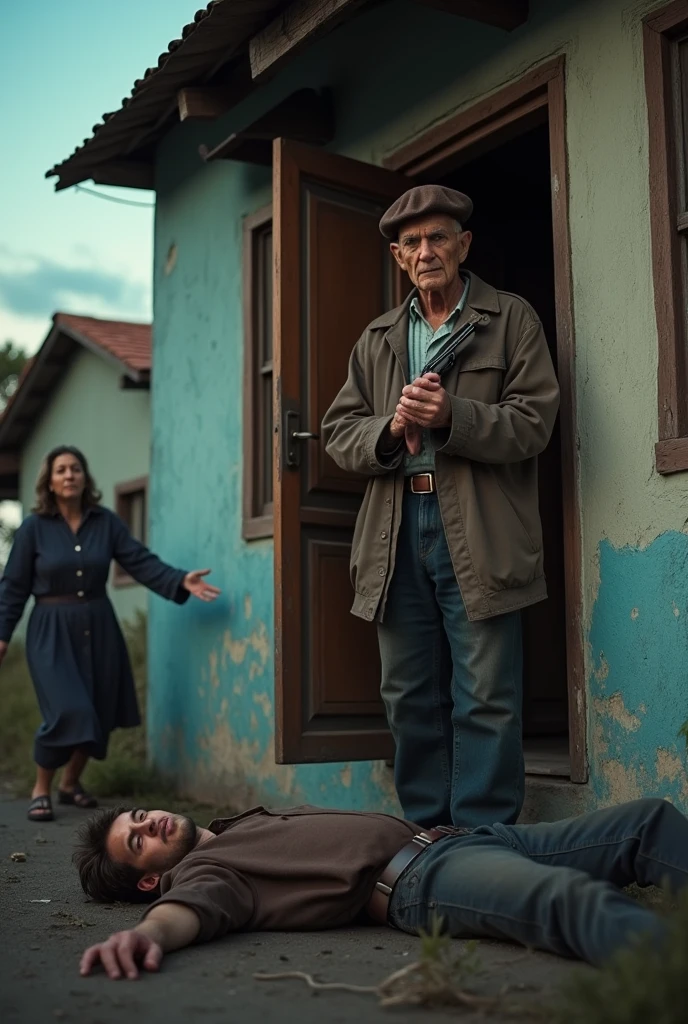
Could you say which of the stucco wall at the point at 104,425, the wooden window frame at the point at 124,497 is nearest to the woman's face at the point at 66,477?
the stucco wall at the point at 104,425

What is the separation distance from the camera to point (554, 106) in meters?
4.77

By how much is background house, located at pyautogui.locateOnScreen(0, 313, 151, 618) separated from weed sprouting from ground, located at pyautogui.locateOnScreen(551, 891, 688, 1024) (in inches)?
421

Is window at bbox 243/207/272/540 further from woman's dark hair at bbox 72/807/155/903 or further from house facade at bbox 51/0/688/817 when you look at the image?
woman's dark hair at bbox 72/807/155/903

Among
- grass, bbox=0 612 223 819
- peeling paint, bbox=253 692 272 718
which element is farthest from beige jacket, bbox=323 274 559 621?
grass, bbox=0 612 223 819

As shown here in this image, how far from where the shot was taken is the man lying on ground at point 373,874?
287 centimetres

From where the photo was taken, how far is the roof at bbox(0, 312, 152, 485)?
1309 centimetres

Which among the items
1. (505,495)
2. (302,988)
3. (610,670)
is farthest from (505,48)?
(302,988)

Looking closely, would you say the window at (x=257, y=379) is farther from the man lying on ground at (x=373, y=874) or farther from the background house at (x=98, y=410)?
the background house at (x=98, y=410)

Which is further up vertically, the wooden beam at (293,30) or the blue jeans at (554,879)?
the wooden beam at (293,30)

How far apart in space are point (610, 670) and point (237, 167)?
409cm

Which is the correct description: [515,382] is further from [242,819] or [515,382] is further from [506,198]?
[506,198]

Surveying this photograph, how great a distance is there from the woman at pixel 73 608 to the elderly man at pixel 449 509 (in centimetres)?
240

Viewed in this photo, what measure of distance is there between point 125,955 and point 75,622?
4208 mm

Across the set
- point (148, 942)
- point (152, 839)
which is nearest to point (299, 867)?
point (152, 839)
